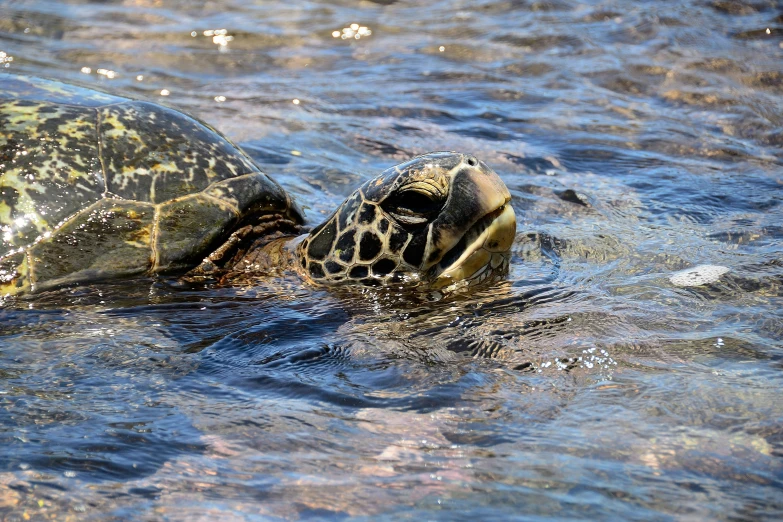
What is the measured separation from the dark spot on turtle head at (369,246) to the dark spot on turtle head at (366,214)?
2.4 inches

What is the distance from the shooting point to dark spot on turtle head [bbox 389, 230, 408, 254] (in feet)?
14.1

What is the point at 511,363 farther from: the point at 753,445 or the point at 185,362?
the point at 185,362

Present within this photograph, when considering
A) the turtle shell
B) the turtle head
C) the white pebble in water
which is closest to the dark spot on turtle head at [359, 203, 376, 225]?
the turtle head

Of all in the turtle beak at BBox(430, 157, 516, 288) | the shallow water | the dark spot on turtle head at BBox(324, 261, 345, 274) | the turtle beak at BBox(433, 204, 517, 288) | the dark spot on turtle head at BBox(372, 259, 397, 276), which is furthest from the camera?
the dark spot on turtle head at BBox(324, 261, 345, 274)

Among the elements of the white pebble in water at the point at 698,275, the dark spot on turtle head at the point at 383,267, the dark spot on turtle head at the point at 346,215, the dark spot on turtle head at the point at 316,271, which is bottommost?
the dark spot on turtle head at the point at 316,271

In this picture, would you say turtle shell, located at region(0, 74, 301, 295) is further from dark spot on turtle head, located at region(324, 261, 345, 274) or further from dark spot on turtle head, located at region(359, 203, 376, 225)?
dark spot on turtle head, located at region(359, 203, 376, 225)

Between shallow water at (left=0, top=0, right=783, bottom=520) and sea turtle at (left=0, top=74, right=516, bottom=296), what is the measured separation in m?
0.17

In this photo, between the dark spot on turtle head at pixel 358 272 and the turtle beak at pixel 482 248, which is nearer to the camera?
the turtle beak at pixel 482 248

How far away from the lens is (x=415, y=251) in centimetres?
428

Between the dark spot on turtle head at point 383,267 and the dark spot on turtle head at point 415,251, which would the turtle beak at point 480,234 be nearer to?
the dark spot on turtle head at point 415,251

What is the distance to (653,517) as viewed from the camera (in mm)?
2346

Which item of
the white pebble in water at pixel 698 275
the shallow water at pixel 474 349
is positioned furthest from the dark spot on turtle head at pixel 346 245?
the white pebble in water at pixel 698 275

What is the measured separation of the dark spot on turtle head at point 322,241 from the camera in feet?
14.8

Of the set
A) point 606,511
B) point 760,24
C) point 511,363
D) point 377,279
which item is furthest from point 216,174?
point 760,24
